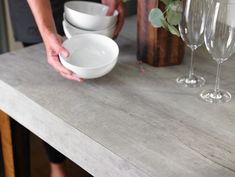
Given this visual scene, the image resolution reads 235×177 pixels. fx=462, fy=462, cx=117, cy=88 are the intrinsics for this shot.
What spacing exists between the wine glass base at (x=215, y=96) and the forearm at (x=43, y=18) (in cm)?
43

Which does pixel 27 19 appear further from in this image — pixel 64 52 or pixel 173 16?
pixel 173 16

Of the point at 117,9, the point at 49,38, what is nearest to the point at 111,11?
the point at 117,9

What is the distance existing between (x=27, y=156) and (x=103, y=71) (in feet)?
1.56

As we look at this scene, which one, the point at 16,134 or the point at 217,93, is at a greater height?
the point at 217,93

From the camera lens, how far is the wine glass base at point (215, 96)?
42.8 inches

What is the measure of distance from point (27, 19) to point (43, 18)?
379 millimetres

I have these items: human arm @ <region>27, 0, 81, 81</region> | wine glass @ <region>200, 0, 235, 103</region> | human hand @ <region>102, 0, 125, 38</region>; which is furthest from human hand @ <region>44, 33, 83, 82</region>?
wine glass @ <region>200, 0, 235, 103</region>

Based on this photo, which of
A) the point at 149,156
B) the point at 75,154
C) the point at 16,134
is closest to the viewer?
the point at 149,156

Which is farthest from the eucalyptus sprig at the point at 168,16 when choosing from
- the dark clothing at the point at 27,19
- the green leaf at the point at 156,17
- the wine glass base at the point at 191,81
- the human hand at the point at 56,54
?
the dark clothing at the point at 27,19

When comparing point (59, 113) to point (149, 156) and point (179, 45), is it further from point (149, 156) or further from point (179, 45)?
point (179, 45)

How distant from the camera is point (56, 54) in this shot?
119cm

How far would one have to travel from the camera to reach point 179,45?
124cm

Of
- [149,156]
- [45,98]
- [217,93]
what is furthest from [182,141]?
[45,98]

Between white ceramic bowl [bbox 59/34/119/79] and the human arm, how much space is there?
0.06 feet
